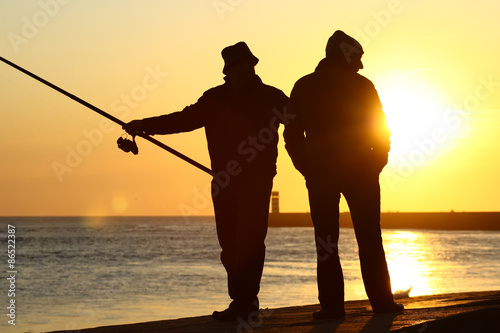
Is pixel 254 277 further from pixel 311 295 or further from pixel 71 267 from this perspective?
pixel 71 267

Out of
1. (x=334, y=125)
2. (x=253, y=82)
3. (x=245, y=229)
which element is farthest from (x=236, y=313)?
(x=253, y=82)

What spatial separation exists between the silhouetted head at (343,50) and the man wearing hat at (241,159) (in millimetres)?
490

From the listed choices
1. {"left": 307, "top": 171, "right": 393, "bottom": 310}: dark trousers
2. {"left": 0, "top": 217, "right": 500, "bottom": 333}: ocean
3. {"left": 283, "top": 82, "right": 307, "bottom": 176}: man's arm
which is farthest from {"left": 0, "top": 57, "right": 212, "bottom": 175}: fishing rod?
{"left": 0, "top": 217, "right": 500, "bottom": 333}: ocean

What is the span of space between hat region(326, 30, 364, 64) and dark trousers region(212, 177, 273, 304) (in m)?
1.03

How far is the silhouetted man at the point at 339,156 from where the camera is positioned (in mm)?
6078

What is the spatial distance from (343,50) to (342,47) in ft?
0.08

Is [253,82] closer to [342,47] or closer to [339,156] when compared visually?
[342,47]

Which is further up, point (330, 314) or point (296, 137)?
point (296, 137)

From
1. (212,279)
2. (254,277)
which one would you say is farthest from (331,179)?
(212,279)

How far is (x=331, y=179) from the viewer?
6.11 m

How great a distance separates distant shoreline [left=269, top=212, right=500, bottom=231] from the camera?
11900 centimetres

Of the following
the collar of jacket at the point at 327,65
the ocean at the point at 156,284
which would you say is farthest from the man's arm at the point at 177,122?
the ocean at the point at 156,284

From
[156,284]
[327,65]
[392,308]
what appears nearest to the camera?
[392,308]

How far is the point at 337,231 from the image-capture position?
6.08 metres
